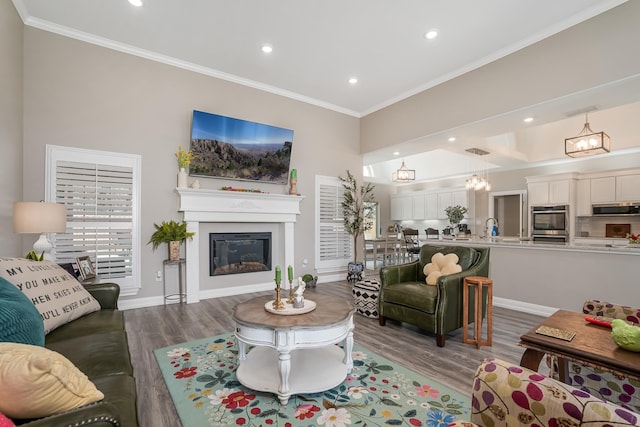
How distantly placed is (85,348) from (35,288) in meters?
0.61

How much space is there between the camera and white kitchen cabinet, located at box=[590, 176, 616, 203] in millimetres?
6492

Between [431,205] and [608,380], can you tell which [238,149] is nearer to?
[608,380]

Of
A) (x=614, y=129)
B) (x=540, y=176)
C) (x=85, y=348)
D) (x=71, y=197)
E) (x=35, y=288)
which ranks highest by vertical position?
(x=614, y=129)

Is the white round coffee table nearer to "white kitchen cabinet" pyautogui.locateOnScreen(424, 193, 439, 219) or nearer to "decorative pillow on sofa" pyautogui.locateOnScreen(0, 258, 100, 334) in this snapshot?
"decorative pillow on sofa" pyautogui.locateOnScreen(0, 258, 100, 334)

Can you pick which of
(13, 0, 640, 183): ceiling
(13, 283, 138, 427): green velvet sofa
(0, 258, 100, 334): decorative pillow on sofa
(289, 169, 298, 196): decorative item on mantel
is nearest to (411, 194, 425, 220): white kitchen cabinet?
(13, 0, 640, 183): ceiling

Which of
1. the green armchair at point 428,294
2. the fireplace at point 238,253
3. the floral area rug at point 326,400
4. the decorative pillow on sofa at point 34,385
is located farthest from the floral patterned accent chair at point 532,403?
the fireplace at point 238,253

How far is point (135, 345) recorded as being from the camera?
301 cm

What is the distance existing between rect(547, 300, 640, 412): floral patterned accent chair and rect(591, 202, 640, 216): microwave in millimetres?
6125

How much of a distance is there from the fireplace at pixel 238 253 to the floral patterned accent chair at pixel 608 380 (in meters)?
4.38

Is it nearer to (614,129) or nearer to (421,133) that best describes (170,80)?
(421,133)

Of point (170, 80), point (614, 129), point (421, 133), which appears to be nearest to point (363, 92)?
point (421, 133)

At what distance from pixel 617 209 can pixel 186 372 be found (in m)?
8.42

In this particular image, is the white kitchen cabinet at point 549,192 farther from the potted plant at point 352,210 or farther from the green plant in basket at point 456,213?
the potted plant at point 352,210

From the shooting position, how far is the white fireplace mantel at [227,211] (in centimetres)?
450
